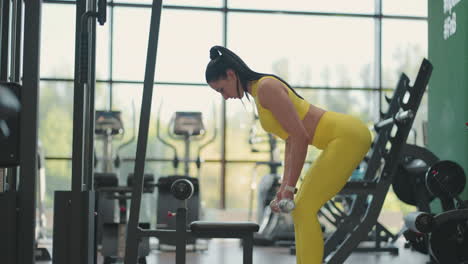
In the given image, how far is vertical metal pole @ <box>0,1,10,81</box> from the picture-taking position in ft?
9.40

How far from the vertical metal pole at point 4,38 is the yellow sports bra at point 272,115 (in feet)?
3.50

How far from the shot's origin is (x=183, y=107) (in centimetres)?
865

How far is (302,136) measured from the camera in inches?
A: 104

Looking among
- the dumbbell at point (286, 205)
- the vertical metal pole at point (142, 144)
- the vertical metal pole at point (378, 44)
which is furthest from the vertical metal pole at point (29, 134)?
the vertical metal pole at point (378, 44)

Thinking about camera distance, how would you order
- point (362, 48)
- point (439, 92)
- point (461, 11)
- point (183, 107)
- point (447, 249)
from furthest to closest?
1. point (362, 48)
2. point (183, 107)
3. point (439, 92)
4. point (461, 11)
5. point (447, 249)

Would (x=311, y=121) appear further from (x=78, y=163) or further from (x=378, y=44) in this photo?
(x=378, y=44)

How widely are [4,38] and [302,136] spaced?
Answer: 1.33 metres

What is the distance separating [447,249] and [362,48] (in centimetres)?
558

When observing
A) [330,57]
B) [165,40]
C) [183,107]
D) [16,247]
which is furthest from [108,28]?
[16,247]

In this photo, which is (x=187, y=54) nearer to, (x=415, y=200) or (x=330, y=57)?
(x=330, y=57)

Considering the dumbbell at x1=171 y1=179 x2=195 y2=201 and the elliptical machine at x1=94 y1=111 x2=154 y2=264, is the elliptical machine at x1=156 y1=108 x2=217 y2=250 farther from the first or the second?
the dumbbell at x1=171 y1=179 x2=195 y2=201

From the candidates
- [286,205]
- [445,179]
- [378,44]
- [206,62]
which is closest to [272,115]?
[286,205]

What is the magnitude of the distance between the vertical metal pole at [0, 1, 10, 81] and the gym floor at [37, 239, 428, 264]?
2431 mm

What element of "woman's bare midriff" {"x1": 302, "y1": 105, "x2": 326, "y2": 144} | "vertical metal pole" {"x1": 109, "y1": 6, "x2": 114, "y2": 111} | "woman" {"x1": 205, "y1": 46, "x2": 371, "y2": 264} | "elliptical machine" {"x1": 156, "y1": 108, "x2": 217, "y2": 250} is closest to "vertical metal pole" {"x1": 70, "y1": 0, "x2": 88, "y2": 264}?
"woman" {"x1": 205, "y1": 46, "x2": 371, "y2": 264}
